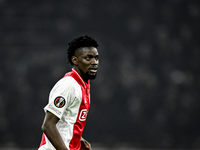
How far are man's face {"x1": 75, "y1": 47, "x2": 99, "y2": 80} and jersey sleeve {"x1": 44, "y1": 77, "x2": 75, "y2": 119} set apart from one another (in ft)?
0.96

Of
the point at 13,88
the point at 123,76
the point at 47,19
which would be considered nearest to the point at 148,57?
the point at 123,76

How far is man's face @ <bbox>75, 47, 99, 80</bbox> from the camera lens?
2789 mm

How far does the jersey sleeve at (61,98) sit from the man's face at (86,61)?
0.96 feet

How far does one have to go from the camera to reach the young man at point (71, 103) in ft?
7.68

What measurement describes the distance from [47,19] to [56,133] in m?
6.31

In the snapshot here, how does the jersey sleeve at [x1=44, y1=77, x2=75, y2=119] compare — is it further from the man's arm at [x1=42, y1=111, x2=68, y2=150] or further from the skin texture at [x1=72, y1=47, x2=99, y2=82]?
the skin texture at [x1=72, y1=47, x2=99, y2=82]

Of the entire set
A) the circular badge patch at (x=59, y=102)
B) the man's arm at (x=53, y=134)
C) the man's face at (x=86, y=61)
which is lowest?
the man's arm at (x=53, y=134)

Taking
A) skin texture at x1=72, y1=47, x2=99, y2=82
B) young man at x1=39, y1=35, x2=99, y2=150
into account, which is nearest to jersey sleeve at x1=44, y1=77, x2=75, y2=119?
young man at x1=39, y1=35, x2=99, y2=150

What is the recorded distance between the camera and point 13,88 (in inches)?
307

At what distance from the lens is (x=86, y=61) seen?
2.79 m

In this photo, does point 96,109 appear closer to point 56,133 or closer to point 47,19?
point 47,19

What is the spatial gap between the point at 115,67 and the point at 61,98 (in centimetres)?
553

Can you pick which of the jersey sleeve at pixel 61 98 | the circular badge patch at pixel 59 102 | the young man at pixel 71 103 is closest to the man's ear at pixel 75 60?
the young man at pixel 71 103

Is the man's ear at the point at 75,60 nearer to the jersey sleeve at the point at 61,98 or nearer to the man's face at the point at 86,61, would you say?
the man's face at the point at 86,61
